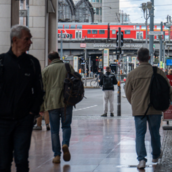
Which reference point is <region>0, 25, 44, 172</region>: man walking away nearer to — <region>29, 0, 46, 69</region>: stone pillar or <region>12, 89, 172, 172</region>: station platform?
<region>12, 89, 172, 172</region>: station platform

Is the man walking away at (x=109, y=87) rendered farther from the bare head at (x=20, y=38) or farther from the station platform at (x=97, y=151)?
the bare head at (x=20, y=38)

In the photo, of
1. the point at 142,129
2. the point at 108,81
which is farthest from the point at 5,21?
the point at 142,129

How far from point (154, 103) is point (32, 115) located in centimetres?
246

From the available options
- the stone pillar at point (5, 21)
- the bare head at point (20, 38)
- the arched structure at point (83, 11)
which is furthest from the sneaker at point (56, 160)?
the arched structure at point (83, 11)

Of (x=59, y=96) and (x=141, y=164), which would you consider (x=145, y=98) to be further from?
(x=59, y=96)

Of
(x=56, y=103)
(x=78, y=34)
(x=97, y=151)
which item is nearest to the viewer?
(x=56, y=103)

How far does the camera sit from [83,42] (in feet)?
226

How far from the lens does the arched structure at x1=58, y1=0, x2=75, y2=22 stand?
110438 mm

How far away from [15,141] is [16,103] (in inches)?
14.6

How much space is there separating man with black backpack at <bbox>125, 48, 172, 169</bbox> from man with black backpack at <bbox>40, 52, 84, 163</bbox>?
861 millimetres

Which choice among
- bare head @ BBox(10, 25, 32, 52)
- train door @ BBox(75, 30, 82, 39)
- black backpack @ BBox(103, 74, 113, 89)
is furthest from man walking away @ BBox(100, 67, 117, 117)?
train door @ BBox(75, 30, 82, 39)

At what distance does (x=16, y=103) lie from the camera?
13.0ft

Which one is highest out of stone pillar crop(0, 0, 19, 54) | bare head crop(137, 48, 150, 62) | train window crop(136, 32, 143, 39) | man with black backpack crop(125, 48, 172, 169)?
train window crop(136, 32, 143, 39)

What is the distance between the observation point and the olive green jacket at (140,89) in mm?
6117
